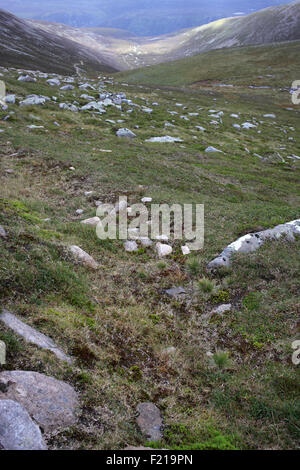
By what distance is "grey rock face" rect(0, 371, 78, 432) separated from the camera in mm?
4727

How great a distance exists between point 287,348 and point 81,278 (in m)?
6.15

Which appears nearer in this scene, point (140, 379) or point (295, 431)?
point (295, 431)

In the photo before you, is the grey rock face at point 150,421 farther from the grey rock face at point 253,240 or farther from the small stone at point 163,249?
the small stone at point 163,249

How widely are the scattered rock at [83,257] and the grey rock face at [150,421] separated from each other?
5475 mm

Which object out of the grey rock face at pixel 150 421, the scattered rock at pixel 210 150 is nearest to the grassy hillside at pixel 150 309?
the grey rock face at pixel 150 421

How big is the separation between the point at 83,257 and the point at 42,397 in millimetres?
5944

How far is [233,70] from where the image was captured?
107250mm

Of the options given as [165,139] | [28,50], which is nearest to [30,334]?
[165,139]

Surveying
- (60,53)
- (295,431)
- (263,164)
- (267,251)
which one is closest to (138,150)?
(263,164)

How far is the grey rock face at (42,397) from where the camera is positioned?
4.73m

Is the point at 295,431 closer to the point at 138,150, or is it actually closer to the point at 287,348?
the point at 287,348

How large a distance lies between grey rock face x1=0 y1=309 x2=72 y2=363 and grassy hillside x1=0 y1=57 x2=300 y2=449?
0.18 meters

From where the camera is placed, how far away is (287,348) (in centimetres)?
752
